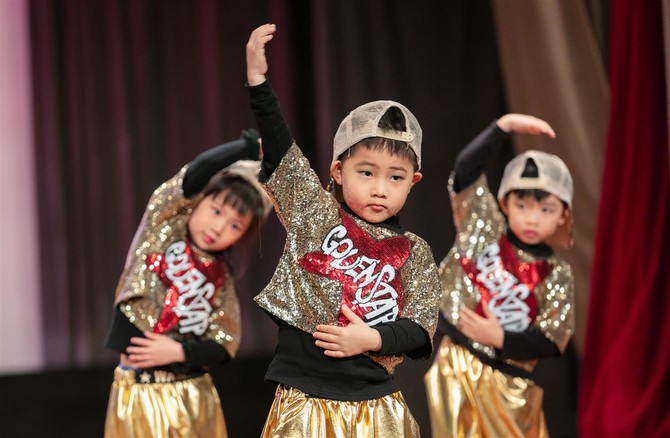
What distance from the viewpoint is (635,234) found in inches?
145

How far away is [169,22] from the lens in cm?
418

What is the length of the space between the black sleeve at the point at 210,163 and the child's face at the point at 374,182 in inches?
33.2

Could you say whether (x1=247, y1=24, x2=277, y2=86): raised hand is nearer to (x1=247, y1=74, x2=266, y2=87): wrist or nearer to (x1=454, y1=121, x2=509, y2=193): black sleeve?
(x1=247, y1=74, x2=266, y2=87): wrist

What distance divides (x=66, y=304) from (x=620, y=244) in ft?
8.24

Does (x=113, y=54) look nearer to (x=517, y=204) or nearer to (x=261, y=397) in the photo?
(x=261, y=397)

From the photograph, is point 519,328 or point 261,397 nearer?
point 519,328

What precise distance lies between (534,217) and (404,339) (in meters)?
1.23

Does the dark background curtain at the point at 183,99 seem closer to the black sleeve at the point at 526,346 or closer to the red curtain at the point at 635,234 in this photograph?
the red curtain at the point at 635,234

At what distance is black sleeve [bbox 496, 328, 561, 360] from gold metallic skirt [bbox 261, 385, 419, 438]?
39.5 inches

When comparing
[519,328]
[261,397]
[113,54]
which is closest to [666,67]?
[519,328]

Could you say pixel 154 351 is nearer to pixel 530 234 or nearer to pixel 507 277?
pixel 507 277

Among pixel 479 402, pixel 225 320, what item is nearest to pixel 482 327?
pixel 479 402

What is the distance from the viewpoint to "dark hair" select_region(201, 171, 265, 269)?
102 inches

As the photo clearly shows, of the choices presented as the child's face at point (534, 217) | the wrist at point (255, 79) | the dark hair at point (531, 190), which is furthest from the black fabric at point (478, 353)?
the wrist at point (255, 79)
